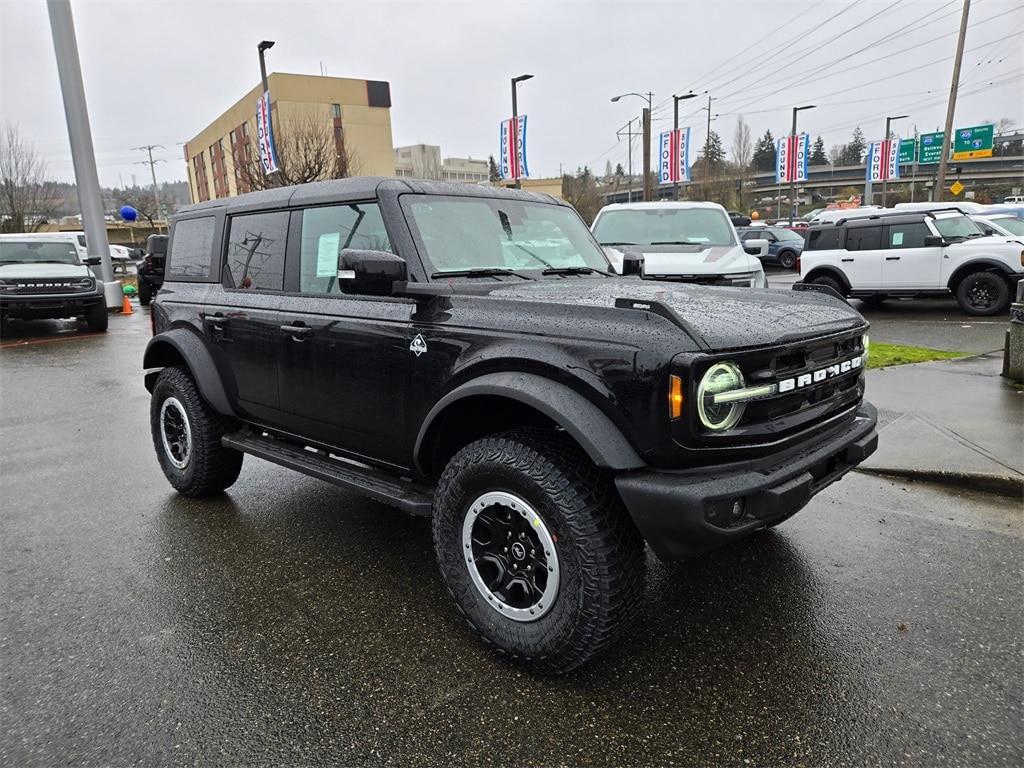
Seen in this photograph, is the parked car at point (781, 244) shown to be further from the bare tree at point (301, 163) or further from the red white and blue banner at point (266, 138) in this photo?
the red white and blue banner at point (266, 138)

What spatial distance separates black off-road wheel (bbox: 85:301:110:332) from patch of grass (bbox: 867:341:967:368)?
1359cm

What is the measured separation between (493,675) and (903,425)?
14.6 feet

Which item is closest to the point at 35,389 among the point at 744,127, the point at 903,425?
the point at 903,425

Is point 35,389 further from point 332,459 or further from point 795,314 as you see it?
point 795,314

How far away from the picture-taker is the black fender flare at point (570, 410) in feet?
7.61

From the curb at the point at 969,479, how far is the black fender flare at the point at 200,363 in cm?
432

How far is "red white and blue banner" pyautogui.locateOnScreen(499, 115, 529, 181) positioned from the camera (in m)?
25.9

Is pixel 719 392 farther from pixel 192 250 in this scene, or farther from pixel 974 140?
pixel 974 140

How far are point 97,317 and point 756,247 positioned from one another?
12432 millimetres

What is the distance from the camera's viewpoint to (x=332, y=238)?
3543 millimetres

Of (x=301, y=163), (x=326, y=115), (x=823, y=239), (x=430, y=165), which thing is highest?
(x=326, y=115)

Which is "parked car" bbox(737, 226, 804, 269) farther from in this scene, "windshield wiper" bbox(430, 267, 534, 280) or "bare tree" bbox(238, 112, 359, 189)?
"windshield wiper" bbox(430, 267, 534, 280)

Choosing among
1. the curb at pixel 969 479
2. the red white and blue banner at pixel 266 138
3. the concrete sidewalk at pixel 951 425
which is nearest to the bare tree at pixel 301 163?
the red white and blue banner at pixel 266 138

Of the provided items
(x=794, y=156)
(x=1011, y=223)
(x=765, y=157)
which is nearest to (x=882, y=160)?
(x=794, y=156)
